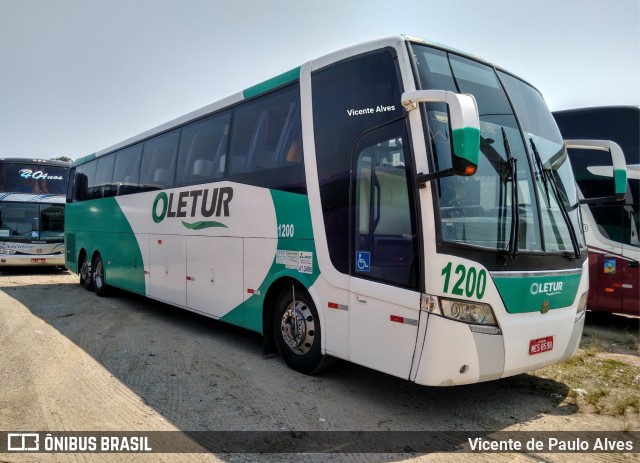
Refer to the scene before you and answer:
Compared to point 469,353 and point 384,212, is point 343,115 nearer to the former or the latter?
point 384,212

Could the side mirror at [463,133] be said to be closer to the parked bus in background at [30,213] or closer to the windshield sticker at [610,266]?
the windshield sticker at [610,266]

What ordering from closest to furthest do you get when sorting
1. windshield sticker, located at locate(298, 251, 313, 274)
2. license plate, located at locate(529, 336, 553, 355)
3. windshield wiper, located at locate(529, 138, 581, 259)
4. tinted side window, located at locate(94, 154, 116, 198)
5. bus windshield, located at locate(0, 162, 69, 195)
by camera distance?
license plate, located at locate(529, 336, 553, 355)
windshield wiper, located at locate(529, 138, 581, 259)
windshield sticker, located at locate(298, 251, 313, 274)
tinted side window, located at locate(94, 154, 116, 198)
bus windshield, located at locate(0, 162, 69, 195)

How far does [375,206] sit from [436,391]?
7.11 ft

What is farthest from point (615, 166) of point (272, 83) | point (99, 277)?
point (99, 277)

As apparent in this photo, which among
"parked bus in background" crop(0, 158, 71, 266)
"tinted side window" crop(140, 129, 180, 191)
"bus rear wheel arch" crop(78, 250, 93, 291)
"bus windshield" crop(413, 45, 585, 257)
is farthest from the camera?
"parked bus in background" crop(0, 158, 71, 266)

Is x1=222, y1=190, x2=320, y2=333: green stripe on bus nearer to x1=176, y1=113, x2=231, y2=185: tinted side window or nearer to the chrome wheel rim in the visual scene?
the chrome wheel rim

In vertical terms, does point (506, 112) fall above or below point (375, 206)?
above

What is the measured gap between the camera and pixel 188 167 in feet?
27.5

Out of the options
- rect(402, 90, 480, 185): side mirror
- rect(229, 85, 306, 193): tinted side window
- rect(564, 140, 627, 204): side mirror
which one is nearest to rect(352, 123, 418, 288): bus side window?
rect(402, 90, 480, 185): side mirror

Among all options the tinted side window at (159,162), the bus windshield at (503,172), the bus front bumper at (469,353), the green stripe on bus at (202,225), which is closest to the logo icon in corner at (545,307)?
the bus front bumper at (469,353)

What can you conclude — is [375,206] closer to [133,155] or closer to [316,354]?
[316,354]

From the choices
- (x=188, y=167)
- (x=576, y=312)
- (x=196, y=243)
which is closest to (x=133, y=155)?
(x=188, y=167)

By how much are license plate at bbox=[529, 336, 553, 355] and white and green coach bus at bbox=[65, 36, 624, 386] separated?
1 cm

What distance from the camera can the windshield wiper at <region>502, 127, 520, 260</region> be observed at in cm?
438
